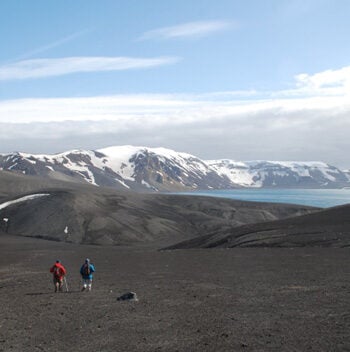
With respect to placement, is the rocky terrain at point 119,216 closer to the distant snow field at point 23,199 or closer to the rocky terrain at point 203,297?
the distant snow field at point 23,199

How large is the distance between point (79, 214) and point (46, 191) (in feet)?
67.2

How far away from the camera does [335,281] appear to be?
25594 millimetres

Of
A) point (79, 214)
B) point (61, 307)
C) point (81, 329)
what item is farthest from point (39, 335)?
point (79, 214)

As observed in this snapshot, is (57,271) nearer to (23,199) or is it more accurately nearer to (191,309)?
(191,309)

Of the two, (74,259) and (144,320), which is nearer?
(144,320)

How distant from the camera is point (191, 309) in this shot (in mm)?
20047

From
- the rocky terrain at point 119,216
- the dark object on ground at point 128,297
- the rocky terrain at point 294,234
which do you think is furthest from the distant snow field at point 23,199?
the dark object on ground at point 128,297

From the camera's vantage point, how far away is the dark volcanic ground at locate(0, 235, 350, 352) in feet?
50.4

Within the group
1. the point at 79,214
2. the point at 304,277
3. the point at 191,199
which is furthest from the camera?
the point at 191,199

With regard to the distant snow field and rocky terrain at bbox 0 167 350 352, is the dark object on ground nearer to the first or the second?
rocky terrain at bbox 0 167 350 352

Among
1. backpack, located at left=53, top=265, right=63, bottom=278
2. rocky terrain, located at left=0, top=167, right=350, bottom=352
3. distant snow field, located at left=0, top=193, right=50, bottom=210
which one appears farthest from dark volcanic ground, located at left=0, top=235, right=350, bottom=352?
distant snow field, located at left=0, top=193, right=50, bottom=210

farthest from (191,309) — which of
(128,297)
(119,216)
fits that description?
(119,216)

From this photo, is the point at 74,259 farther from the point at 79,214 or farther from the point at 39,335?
the point at 79,214

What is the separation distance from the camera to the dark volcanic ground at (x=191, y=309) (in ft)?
50.4
